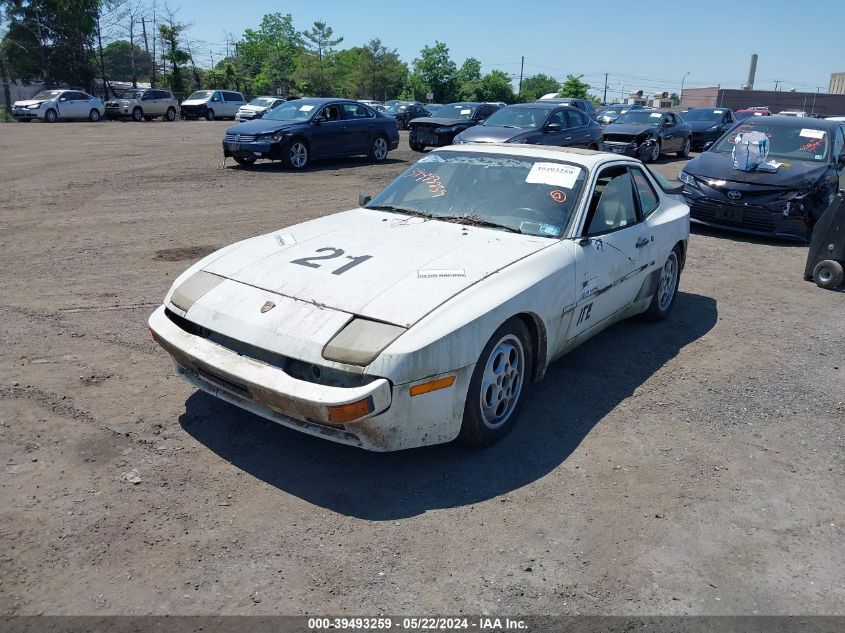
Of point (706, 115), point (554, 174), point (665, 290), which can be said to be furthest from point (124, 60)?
point (554, 174)

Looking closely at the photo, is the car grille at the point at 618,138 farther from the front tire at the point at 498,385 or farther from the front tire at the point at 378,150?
the front tire at the point at 498,385

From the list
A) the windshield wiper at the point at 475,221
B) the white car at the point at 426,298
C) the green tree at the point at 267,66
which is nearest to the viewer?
the white car at the point at 426,298

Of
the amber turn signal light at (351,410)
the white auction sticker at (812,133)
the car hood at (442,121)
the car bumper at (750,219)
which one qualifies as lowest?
the car bumper at (750,219)

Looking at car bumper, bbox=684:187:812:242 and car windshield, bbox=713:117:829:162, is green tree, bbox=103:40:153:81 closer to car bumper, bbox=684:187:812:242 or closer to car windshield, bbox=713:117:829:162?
car windshield, bbox=713:117:829:162

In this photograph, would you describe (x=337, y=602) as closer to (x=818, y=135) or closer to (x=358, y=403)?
(x=358, y=403)

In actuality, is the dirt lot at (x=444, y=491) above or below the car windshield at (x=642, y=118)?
below

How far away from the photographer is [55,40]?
4631cm

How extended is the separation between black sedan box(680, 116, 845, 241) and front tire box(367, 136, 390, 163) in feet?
29.3

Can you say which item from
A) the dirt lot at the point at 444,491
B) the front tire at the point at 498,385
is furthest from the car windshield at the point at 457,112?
the front tire at the point at 498,385

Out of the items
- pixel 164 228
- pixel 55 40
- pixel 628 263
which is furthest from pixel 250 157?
pixel 55 40

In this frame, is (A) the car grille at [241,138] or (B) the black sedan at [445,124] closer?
(A) the car grille at [241,138]

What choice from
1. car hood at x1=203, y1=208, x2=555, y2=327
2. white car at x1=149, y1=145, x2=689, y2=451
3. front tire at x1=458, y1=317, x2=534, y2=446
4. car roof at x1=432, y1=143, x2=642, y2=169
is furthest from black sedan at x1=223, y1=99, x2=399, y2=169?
front tire at x1=458, y1=317, x2=534, y2=446

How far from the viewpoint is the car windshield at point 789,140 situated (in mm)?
10008

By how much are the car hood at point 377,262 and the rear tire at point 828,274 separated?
470 cm
